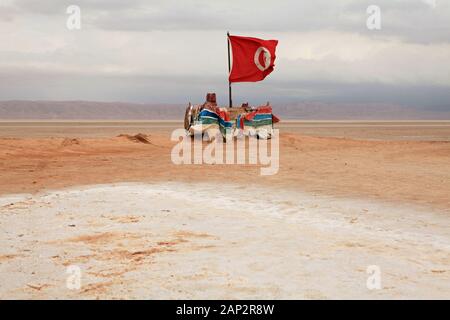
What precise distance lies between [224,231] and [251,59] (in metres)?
16.1

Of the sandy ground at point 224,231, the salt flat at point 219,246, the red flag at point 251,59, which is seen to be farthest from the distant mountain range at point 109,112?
the salt flat at point 219,246

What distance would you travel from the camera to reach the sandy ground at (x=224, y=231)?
5191 millimetres

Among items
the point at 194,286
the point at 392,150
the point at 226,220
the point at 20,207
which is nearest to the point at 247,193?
the point at 226,220

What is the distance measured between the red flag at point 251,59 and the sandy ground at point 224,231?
870cm

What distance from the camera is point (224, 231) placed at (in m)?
7.32

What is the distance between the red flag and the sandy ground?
8.70m

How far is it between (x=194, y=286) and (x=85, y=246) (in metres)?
2.00

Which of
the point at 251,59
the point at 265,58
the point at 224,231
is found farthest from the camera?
the point at 251,59

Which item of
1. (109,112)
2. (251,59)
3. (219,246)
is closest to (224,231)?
(219,246)

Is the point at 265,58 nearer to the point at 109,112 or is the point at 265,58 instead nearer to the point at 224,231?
the point at 224,231

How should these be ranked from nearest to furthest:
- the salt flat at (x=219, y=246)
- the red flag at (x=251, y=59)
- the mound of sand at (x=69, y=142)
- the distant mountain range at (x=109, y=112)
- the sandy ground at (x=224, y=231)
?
1. the salt flat at (x=219, y=246)
2. the sandy ground at (x=224, y=231)
3. the mound of sand at (x=69, y=142)
4. the red flag at (x=251, y=59)
5. the distant mountain range at (x=109, y=112)

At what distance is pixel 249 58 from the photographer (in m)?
22.6

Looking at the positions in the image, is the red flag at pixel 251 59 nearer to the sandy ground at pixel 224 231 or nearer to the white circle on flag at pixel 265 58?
the white circle on flag at pixel 265 58

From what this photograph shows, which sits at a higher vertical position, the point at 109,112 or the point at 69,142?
the point at 69,142
